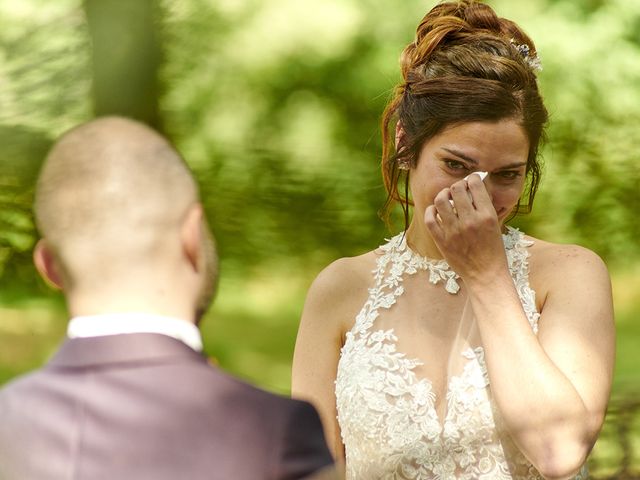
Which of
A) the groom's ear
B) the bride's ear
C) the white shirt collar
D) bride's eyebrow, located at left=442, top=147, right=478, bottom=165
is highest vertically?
the groom's ear

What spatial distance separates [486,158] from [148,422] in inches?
37.1

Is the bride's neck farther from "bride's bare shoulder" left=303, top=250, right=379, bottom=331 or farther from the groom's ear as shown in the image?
the groom's ear

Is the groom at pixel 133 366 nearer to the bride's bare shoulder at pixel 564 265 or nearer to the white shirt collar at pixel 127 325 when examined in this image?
the white shirt collar at pixel 127 325

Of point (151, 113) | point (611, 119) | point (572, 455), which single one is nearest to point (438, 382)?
point (572, 455)

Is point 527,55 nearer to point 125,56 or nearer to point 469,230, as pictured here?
point 469,230

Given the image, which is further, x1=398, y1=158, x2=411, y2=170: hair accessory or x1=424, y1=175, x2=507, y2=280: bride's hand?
x1=398, y1=158, x2=411, y2=170: hair accessory

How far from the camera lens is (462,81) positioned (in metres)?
1.67

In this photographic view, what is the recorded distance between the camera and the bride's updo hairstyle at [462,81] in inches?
65.6

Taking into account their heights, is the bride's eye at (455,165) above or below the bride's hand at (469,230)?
above

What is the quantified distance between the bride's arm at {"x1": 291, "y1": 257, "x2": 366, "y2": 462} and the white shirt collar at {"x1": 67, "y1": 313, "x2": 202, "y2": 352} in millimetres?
833

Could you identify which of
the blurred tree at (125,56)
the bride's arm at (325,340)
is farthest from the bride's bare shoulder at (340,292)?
the blurred tree at (125,56)

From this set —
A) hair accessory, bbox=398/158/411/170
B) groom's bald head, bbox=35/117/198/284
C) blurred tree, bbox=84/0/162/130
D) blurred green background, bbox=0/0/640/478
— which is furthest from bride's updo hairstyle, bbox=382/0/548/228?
groom's bald head, bbox=35/117/198/284

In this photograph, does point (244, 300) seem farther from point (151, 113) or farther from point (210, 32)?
point (210, 32)

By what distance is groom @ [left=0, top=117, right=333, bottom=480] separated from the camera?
2.86 ft
